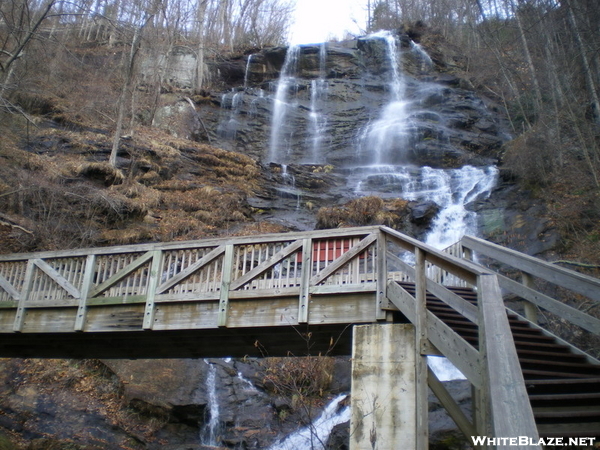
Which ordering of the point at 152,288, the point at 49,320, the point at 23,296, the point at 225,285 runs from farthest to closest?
1. the point at 23,296
2. the point at 49,320
3. the point at 152,288
4. the point at 225,285

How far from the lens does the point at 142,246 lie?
322 inches

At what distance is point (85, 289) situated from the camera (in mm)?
8188

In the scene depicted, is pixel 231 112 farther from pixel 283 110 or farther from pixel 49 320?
pixel 49 320

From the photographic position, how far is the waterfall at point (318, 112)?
27.4m

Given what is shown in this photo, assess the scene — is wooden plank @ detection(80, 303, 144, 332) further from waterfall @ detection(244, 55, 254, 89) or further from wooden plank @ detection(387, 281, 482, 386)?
waterfall @ detection(244, 55, 254, 89)

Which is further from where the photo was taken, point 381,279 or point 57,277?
point 57,277

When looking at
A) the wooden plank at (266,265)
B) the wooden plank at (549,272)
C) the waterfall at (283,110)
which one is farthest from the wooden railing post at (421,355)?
the waterfall at (283,110)

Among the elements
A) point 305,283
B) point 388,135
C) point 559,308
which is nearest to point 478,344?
point 559,308

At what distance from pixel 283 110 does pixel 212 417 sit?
21.9 m

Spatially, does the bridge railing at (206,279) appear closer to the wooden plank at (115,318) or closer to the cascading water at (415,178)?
the wooden plank at (115,318)

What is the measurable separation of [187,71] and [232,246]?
1073 inches

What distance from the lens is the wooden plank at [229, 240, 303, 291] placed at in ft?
24.1

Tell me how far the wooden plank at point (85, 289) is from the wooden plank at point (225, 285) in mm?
2297

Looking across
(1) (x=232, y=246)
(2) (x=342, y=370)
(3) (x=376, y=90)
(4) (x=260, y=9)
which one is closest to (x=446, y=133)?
(3) (x=376, y=90)
